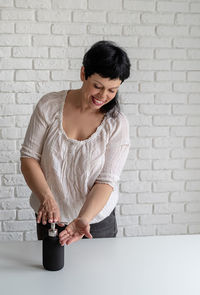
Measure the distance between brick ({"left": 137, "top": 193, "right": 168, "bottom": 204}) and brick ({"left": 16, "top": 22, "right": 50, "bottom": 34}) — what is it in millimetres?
1225

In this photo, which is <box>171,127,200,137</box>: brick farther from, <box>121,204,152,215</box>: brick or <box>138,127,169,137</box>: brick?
<box>121,204,152,215</box>: brick

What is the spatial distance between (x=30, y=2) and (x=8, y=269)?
5.17 ft

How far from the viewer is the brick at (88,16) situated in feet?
7.19

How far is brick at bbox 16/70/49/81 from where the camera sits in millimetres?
2205

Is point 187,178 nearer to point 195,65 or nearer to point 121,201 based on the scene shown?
point 121,201

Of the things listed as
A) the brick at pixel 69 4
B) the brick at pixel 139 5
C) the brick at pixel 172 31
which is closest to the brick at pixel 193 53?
the brick at pixel 172 31

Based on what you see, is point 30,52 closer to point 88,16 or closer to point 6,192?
point 88,16

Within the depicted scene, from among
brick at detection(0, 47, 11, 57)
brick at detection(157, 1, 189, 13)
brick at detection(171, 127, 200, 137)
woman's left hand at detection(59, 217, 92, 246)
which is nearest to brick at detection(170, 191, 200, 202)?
brick at detection(171, 127, 200, 137)

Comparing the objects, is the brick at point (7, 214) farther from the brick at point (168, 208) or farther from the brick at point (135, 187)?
the brick at point (168, 208)

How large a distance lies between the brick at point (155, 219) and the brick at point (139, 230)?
1.4 inches

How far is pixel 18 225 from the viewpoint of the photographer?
2.36 meters

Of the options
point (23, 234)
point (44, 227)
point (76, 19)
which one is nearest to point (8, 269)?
point (44, 227)

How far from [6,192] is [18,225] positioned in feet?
0.78

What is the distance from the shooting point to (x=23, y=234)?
2.37 meters
